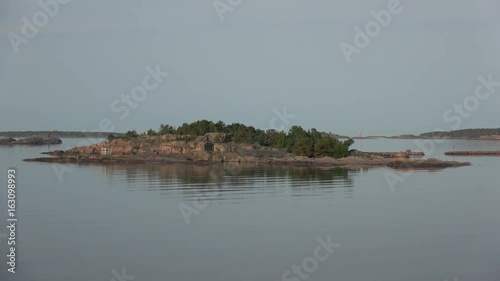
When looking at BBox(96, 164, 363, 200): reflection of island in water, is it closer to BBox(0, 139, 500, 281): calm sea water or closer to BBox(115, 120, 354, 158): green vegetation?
BBox(0, 139, 500, 281): calm sea water

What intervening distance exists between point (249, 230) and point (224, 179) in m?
12.5

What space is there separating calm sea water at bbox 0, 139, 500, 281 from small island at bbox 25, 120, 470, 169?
1374 cm

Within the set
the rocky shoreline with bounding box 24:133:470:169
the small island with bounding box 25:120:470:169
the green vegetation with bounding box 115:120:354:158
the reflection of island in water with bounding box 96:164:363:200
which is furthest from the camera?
the green vegetation with bounding box 115:120:354:158

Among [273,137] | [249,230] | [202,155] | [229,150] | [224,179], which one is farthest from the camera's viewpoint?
[273,137]

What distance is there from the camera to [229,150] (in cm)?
4300

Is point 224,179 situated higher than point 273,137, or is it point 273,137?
point 273,137

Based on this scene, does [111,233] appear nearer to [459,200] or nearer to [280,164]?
[459,200]

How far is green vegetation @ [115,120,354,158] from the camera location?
43.2 metres

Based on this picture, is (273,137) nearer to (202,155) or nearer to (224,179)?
(202,155)

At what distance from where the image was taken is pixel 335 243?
47.0 ft

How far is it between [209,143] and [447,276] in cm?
3269

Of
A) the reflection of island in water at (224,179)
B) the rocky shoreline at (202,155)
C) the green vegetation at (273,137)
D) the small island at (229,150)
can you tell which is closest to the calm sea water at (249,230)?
the reflection of island in water at (224,179)

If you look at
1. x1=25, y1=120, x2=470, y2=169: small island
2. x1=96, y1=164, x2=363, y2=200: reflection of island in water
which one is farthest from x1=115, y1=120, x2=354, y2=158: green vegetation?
x1=96, y1=164, x2=363, y2=200: reflection of island in water

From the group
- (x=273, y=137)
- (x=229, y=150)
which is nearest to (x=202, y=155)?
(x=229, y=150)
